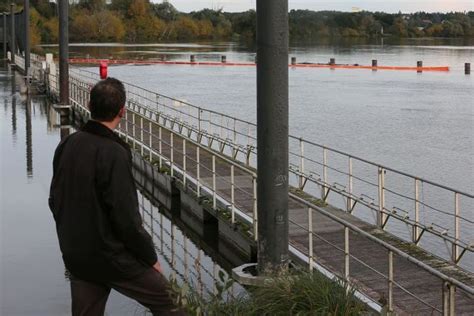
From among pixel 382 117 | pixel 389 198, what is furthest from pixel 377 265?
pixel 382 117

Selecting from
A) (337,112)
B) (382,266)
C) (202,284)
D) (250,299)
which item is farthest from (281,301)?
(337,112)

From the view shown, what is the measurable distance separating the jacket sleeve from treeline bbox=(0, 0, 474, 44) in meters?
151

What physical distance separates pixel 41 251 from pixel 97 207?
6313 mm

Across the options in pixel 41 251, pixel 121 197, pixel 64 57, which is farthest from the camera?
pixel 64 57

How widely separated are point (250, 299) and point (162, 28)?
590 ft

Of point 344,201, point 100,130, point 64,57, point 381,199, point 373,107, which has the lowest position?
point 344,201

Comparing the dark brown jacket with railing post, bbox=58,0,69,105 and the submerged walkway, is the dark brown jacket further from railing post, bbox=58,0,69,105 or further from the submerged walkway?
railing post, bbox=58,0,69,105

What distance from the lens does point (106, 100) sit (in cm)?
436

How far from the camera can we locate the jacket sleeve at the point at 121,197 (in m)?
4.21

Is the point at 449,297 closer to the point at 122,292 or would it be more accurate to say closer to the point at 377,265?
the point at 122,292

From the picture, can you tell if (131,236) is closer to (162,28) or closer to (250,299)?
(250,299)

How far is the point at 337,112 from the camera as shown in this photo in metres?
36.9

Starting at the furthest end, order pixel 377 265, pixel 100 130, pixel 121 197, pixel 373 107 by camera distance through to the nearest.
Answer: pixel 373 107, pixel 377 265, pixel 100 130, pixel 121 197

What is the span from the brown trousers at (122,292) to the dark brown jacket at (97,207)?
Result: 0.08 m
